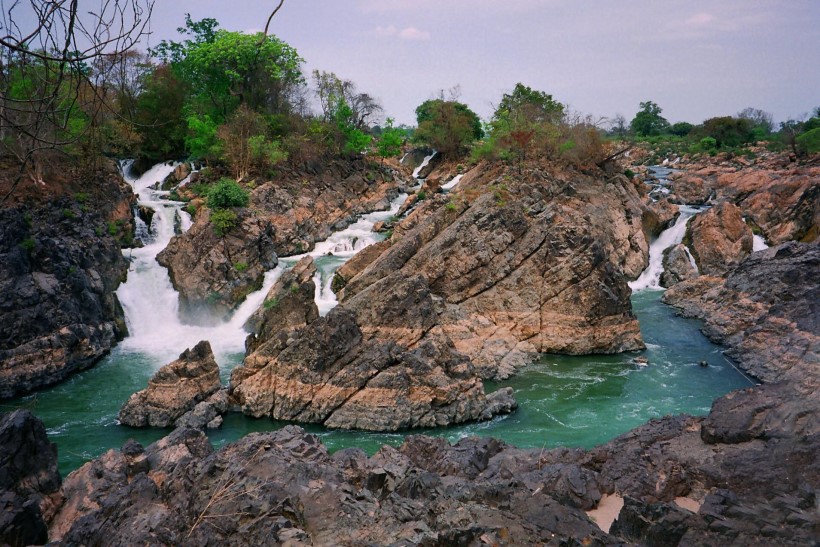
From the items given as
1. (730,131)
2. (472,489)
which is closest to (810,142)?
(730,131)

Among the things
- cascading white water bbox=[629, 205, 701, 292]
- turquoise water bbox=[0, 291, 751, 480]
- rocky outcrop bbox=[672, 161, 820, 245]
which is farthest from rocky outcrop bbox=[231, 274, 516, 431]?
rocky outcrop bbox=[672, 161, 820, 245]

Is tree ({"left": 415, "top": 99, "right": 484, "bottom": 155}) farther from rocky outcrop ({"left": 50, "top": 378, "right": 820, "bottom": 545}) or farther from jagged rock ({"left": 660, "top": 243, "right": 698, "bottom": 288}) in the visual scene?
rocky outcrop ({"left": 50, "top": 378, "right": 820, "bottom": 545})

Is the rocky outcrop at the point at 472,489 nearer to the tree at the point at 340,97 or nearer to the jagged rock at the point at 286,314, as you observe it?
the jagged rock at the point at 286,314

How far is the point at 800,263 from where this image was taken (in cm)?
1998

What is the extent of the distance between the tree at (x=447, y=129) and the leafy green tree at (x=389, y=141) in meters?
2.42

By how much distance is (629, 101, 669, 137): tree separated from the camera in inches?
3150

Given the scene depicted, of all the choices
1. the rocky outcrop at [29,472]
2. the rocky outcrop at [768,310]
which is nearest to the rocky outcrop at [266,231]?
the rocky outcrop at [29,472]

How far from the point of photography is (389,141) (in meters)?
38.8

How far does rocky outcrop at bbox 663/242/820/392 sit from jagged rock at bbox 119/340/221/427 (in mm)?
15116

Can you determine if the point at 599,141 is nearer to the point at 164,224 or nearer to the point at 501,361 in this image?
the point at 501,361

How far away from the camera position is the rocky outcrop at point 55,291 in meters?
17.5

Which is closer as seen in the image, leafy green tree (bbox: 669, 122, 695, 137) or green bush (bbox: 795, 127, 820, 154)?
green bush (bbox: 795, 127, 820, 154)

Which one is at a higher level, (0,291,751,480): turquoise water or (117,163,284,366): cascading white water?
(117,163,284,366): cascading white water

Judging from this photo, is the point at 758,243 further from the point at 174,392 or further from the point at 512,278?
the point at 174,392
